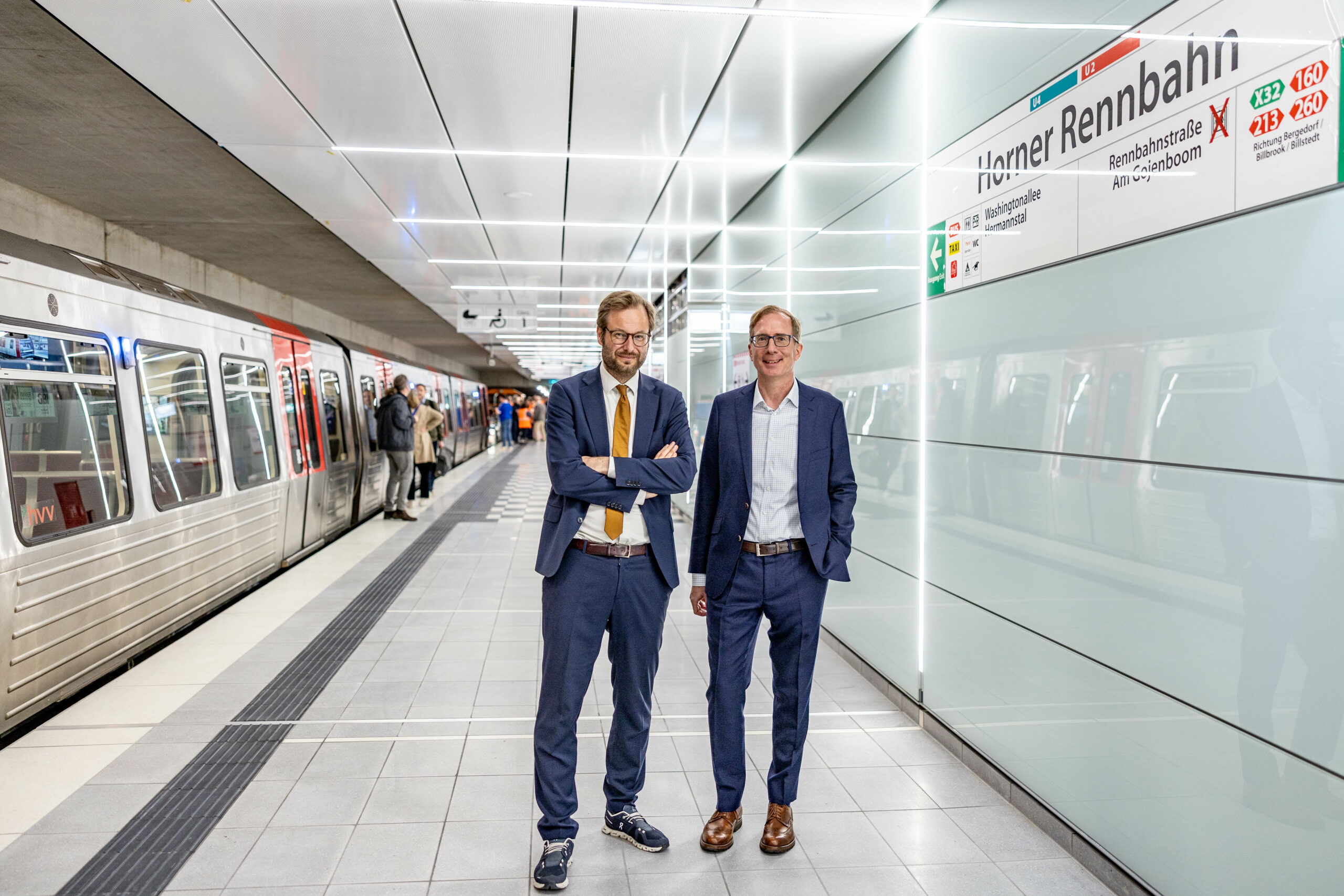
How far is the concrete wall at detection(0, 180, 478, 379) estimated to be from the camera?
7047 mm

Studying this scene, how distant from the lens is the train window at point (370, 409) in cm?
1014

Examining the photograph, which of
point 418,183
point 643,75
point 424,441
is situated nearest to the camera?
point 643,75

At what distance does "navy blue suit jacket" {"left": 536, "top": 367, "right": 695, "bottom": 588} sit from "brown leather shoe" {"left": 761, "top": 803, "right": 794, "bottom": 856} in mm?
805

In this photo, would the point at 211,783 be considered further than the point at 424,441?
No

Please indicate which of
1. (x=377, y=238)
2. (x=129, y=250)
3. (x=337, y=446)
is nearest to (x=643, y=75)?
(x=377, y=238)

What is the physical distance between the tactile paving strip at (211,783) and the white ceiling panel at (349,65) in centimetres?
303

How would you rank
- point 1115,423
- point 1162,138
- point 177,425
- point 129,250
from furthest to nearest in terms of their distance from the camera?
point 129,250 → point 177,425 → point 1115,423 → point 1162,138

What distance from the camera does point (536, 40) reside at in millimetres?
3990

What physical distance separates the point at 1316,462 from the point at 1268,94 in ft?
2.65

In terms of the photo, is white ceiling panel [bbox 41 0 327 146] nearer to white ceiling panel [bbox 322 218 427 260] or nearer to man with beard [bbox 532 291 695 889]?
white ceiling panel [bbox 322 218 427 260]

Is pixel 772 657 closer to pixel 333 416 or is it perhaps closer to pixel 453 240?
pixel 453 240

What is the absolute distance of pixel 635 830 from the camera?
2578mm

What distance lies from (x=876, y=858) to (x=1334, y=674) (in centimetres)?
137

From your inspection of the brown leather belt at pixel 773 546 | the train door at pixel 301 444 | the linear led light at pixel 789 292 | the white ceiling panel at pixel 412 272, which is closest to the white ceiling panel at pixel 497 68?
the linear led light at pixel 789 292
